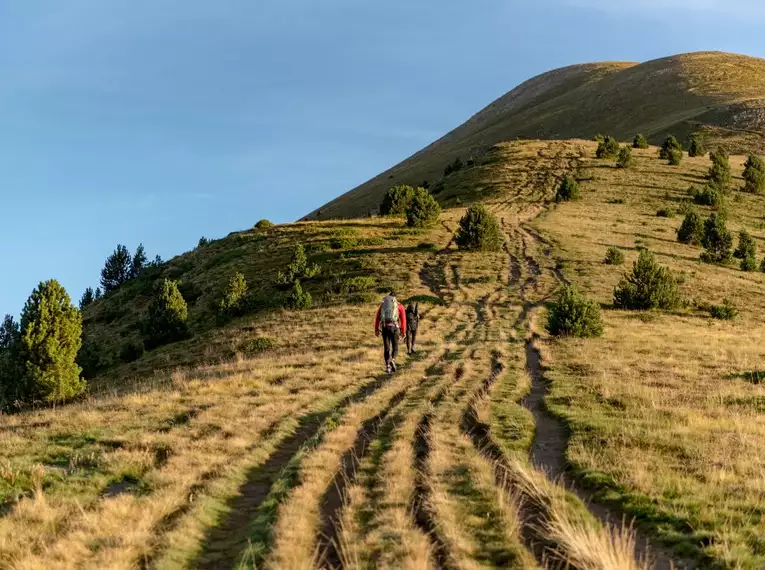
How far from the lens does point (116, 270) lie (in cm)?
7488

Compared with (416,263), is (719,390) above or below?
below

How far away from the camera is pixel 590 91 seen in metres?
141

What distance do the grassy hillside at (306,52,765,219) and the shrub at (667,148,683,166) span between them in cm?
1223

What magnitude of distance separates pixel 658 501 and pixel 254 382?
1072 centimetres

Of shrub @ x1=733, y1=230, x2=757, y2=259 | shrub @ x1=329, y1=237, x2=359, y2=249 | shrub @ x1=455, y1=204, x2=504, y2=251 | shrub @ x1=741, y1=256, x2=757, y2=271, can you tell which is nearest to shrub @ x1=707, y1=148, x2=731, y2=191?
shrub @ x1=733, y1=230, x2=757, y2=259

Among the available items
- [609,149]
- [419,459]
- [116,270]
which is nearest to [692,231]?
[609,149]

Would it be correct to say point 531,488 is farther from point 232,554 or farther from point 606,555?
point 232,554

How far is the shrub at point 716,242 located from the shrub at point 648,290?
14503mm

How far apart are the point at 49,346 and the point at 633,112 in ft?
381

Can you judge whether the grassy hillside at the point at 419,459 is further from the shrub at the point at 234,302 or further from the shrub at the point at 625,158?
the shrub at the point at 625,158

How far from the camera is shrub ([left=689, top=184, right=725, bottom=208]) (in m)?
58.0

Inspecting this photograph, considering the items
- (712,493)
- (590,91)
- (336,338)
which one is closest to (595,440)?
(712,493)

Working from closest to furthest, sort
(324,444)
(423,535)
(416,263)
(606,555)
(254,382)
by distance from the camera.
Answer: (606,555) → (423,535) → (324,444) → (254,382) → (416,263)

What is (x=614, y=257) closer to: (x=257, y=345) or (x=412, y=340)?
(x=412, y=340)
